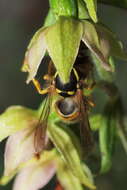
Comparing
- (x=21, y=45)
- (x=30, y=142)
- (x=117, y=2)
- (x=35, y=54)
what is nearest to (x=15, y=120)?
(x=30, y=142)

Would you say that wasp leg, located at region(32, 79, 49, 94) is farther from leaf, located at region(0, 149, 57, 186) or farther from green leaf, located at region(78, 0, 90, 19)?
leaf, located at region(0, 149, 57, 186)

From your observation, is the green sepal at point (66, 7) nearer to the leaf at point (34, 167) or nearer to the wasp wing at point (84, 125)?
the wasp wing at point (84, 125)

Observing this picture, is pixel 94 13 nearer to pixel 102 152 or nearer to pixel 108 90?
pixel 108 90

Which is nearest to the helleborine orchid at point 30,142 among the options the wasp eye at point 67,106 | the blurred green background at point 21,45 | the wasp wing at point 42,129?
the wasp wing at point 42,129

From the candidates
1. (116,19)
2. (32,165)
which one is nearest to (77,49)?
(32,165)

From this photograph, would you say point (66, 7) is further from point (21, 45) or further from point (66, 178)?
point (21, 45)

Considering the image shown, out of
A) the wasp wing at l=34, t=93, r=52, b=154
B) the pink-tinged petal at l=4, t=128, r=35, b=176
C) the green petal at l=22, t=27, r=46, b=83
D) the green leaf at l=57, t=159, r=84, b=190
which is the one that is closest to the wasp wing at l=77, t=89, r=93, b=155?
the wasp wing at l=34, t=93, r=52, b=154
